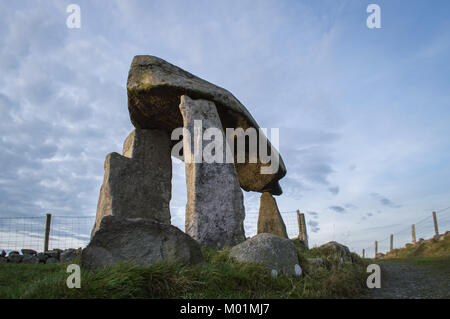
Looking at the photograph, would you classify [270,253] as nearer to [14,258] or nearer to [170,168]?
[170,168]

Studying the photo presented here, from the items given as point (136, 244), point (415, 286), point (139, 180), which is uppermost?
point (139, 180)

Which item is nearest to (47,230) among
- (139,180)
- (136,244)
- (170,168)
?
(139,180)

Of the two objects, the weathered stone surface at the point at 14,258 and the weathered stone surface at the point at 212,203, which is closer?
the weathered stone surface at the point at 212,203

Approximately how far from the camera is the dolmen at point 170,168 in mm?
4051

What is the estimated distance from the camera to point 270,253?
4504mm

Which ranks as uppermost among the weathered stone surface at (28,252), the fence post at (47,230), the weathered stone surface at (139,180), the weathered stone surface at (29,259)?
the weathered stone surface at (139,180)

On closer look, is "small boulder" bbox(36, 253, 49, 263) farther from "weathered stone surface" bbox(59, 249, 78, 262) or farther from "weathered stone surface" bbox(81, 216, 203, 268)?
"weathered stone surface" bbox(81, 216, 203, 268)

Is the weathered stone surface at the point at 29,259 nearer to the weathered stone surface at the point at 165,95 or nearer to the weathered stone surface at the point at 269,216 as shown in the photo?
the weathered stone surface at the point at 165,95

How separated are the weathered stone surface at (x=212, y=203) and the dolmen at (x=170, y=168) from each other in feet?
0.06

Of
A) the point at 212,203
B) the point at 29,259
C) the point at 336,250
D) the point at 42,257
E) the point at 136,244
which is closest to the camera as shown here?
the point at 136,244

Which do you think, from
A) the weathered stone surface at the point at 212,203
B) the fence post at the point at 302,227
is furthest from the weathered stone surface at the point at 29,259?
the fence post at the point at 302,227

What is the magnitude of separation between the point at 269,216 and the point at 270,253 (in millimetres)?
7519
